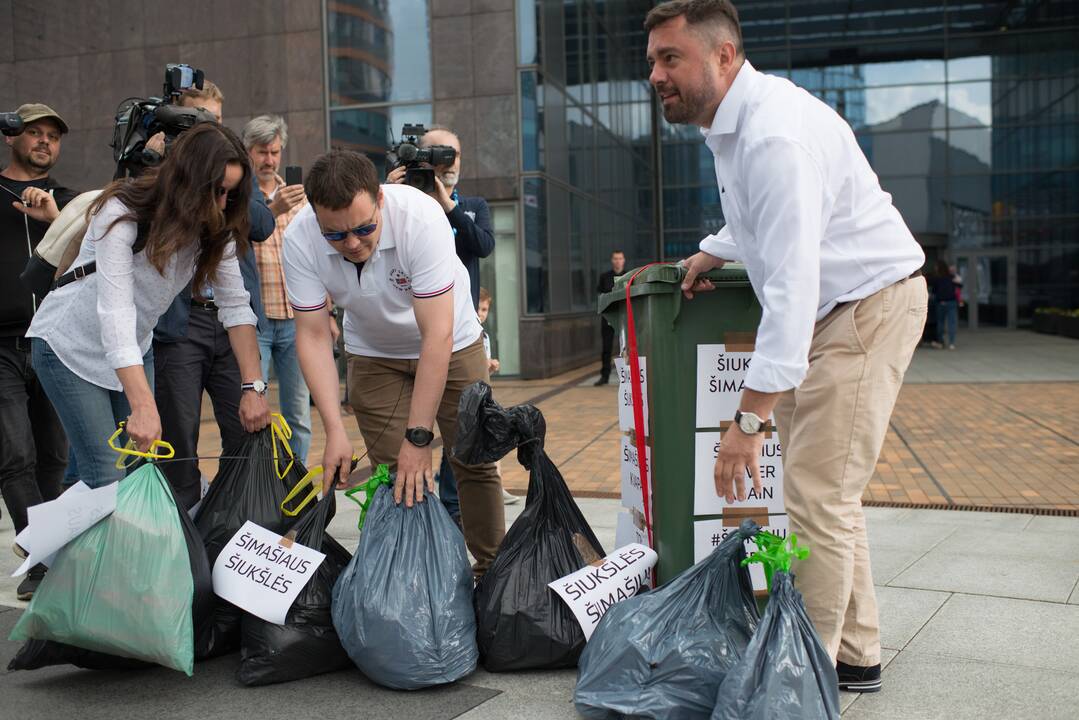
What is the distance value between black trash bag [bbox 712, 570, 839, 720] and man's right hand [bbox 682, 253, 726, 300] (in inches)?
37.9

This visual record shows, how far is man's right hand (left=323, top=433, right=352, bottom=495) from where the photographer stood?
10.1 feet

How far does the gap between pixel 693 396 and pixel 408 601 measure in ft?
3.38

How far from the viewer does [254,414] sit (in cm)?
327

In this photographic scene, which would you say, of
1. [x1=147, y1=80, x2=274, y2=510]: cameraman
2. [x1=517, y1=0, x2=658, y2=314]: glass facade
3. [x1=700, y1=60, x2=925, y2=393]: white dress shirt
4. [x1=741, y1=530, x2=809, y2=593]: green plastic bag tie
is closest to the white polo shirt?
[x1=147, y1=80, x2=274, y2=510]: cameraman

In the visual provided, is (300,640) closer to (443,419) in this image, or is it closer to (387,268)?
(443,419)

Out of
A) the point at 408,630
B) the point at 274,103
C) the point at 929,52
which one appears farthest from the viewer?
the point at 929,52

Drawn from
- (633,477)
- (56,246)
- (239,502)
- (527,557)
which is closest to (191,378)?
(56,246)

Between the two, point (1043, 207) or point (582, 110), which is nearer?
point (582, 110)

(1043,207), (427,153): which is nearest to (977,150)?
(1043,207)

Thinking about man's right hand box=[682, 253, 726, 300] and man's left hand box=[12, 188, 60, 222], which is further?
man's left hand box=[12, 188, 60, 222]

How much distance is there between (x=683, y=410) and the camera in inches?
120

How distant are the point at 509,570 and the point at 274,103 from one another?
40.8ft

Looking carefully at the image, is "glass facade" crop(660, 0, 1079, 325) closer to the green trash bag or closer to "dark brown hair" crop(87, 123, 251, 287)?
"dark brown hair" crop(87, 123, 251, 287)

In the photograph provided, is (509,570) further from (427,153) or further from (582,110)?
(582,110)
